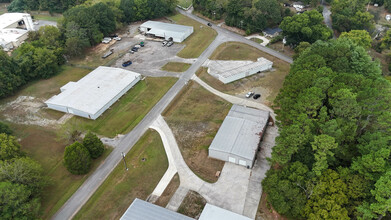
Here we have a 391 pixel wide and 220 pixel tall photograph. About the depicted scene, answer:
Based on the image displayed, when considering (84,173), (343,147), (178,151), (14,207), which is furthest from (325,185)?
(14,207)

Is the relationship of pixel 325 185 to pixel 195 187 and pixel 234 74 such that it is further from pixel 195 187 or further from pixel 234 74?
pixel 234 74

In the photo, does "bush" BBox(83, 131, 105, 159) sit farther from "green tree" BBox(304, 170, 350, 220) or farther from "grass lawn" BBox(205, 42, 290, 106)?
"green tree" BBox(304, 170, 350, 220)

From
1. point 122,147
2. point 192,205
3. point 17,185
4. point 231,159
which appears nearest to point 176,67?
point 122,147

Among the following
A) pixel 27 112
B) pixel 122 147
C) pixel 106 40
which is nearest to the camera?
pixel 122 147

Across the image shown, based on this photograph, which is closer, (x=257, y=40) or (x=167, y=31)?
(x=257, y=40)

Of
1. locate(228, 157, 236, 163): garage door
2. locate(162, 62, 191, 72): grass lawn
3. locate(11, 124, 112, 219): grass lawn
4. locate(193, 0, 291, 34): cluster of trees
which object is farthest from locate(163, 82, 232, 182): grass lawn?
locate(193, 0, 291, 34): cluster of trees

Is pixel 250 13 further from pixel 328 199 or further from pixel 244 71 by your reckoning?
pixel 328 199
